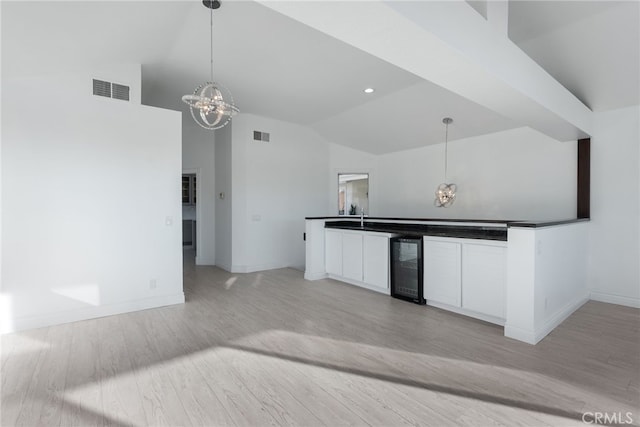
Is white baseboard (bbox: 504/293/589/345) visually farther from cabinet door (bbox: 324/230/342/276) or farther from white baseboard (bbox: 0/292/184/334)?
white baseboard (bbox: 0/292/184/334)

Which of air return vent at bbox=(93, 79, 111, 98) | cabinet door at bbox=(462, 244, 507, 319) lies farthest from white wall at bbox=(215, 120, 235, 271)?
cabinet door at bbox=(462, 244, 507, 319)

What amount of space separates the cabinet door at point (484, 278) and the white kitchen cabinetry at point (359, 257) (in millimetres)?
1141

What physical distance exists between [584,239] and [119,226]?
243 inches

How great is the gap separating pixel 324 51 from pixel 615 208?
14.6 ft

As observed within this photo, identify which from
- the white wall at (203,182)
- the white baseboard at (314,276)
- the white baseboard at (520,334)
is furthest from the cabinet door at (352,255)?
the white wall at (203,182)

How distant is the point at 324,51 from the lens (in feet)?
12.6

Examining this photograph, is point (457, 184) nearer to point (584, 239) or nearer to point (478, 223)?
point (478, 223)

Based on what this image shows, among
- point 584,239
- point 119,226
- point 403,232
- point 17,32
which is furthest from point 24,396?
point 584,239

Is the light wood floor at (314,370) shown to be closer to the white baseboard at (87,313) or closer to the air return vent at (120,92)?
the white baseboard at (87,313)

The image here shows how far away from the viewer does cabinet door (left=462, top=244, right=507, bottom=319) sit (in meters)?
3.36

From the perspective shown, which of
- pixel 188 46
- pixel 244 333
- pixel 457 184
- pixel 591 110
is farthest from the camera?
pixel 457 184

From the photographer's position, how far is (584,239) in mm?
4395

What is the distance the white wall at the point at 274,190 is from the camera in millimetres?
6156

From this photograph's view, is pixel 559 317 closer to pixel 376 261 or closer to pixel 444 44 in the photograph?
pixel 376 261
